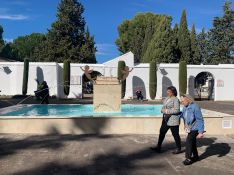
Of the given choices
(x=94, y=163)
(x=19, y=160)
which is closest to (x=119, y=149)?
(x=94, y=163)

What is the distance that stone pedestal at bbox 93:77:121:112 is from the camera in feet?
49.9

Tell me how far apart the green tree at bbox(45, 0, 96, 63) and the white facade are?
14518 mm


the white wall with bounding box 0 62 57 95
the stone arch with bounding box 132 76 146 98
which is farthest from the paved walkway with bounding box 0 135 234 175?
the stone arch with bounding box 132 76 146 98

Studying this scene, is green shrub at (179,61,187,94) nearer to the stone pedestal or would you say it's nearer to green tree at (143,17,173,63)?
green tree at (143,17,173,63)

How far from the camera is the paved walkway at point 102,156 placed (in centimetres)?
779

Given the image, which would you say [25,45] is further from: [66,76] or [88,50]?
[66,76]

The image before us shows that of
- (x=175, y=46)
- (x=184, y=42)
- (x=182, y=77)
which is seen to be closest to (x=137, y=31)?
(x=184, y=42)

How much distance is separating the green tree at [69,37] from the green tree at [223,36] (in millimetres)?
14873

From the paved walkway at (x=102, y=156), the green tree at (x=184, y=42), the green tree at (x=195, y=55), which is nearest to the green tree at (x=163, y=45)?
the green tree at (x=184, y=42)

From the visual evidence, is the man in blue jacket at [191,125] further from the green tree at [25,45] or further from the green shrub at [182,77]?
the green tree at [25,45]

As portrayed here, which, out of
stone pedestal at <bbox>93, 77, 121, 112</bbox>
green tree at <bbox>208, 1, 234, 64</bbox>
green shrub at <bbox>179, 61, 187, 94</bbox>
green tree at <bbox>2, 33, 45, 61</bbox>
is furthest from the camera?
green tree at <bbox>2, 33, 45, 61</bbox>

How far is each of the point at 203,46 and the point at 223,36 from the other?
16.7ft

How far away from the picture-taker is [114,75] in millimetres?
35250

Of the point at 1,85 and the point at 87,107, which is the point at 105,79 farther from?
the point at 1,85
